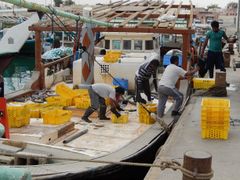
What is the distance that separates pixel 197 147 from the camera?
7137 mm

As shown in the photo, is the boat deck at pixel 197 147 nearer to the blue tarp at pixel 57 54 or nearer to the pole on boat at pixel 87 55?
the pole on boat at pixel 87 55

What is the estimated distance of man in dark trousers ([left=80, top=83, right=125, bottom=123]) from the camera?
→ 9.77 m

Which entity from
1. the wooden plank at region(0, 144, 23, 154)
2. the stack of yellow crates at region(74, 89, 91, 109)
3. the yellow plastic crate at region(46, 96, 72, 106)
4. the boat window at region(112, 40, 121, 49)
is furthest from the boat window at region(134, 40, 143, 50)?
the wooden plank at region(0, 144, 23, 154)

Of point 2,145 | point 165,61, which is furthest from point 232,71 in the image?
point 2,145

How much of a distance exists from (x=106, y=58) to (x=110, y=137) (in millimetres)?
5394

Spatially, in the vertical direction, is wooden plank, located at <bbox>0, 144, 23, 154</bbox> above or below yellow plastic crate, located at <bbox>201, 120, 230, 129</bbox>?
below

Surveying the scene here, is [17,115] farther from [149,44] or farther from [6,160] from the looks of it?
[149,44]

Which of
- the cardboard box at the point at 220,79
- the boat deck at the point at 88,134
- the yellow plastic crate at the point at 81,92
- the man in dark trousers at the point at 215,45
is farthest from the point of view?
the man in dark trousers at the point at 215,45

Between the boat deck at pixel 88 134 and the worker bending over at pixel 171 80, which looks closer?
the boat deck at pixel 88 134

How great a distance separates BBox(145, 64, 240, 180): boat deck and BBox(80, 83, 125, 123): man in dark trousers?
145 centimetres

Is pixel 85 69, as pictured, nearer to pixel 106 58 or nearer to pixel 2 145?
pixel 106 58

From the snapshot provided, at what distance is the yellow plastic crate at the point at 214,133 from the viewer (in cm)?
757

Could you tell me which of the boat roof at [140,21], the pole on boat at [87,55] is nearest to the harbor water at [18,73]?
the boat roof at [140,21]

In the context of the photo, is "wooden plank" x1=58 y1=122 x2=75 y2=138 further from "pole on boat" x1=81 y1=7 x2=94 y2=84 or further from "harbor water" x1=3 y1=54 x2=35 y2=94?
"harbor water" x1=3 y1=54 x2=35 y2=94
